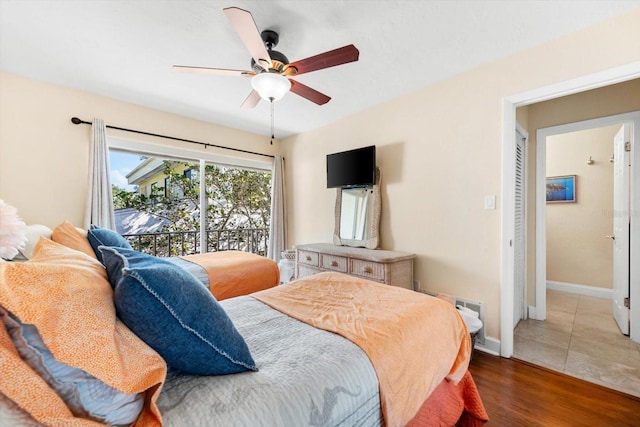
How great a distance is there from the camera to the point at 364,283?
180cm

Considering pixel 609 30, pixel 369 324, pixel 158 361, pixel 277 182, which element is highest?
pixel 609 30

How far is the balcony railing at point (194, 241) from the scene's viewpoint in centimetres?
358

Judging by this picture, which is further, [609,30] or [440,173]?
[440,173]

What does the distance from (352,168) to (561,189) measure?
11.1 feet

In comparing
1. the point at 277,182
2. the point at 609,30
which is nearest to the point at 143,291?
the point at 609,30

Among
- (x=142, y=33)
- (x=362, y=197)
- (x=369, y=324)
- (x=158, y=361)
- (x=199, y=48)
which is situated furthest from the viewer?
(x=362, y=197)

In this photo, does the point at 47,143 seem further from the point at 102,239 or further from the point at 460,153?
the point at 460,153

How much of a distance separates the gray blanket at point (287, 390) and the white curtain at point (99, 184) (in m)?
2.63

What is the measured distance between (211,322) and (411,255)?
2.26 metres

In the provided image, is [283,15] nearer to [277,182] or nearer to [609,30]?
[609,30]

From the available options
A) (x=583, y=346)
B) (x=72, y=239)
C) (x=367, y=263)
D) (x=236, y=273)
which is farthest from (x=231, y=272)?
(x=583, y=346)

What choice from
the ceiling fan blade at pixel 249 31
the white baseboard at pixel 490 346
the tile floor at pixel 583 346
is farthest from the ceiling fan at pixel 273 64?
the tile floor at pixel 583 346

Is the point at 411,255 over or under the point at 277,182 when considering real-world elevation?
under

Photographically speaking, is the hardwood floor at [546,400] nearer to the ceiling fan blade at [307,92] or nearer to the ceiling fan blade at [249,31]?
the ceiling fan blade at [307,92]
